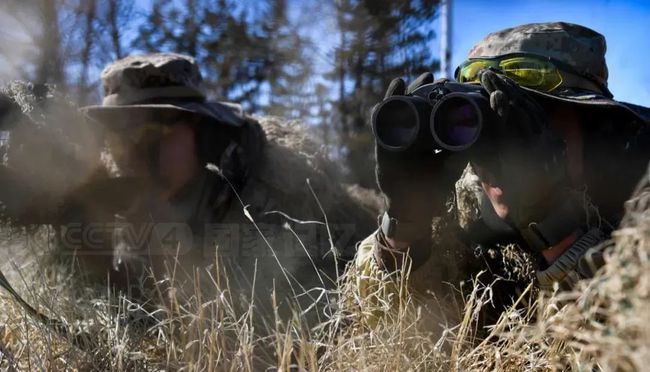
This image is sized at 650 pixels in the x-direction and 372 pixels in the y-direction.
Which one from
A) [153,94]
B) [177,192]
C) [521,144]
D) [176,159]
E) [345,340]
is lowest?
[345,340]

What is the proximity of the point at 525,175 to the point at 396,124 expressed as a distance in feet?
0.91

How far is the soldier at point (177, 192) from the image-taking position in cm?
216

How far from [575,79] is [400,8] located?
2963mm

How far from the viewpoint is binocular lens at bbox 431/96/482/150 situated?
1.23 m

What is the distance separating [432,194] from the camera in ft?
4.83

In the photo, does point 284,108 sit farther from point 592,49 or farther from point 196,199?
point 592,49

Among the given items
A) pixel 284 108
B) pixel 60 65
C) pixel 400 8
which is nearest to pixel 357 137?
pixel 284 108

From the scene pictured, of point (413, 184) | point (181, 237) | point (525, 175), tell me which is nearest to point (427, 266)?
point (413, 184)

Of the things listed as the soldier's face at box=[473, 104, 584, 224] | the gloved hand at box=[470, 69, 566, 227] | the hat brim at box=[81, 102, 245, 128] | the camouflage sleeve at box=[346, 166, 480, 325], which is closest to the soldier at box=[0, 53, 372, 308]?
the hat brim at box=[81, 102, 245, 128]

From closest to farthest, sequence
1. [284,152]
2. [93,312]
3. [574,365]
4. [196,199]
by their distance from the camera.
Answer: [574,365], [93,312], [196,199], [284,152]

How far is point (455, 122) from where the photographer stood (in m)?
1.26

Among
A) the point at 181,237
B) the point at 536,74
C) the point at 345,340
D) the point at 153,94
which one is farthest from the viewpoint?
the point at 153,94

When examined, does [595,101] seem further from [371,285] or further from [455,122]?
[371,285]

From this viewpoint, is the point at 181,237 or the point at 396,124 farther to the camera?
the point at 181,237
